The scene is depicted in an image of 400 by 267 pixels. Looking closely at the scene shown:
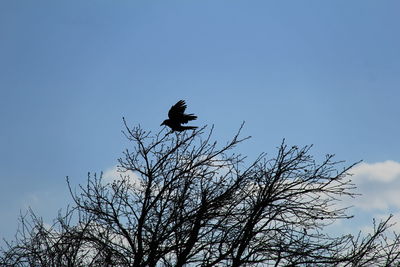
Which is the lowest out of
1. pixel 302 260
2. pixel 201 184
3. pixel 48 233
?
pixel 302 260

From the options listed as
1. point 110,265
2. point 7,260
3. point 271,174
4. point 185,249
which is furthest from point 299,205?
point 7,260

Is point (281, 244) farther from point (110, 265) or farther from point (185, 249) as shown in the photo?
point (110, 265)

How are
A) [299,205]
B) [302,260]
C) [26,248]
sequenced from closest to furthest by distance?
1. [302,260]
2. [299,205]
3. [26,248]

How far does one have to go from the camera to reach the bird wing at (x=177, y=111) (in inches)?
398

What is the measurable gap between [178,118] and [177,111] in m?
0.20

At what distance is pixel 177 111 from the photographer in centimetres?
1030

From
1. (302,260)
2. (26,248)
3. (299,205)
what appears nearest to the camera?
(302,260)

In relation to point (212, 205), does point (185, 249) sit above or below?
below

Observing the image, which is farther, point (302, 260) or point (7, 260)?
point (7, 260)

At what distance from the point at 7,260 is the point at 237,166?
4844 millimetres

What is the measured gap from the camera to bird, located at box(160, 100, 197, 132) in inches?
388

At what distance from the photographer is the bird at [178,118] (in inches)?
388

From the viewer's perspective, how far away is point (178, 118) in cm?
1017

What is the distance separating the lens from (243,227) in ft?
27.2
